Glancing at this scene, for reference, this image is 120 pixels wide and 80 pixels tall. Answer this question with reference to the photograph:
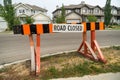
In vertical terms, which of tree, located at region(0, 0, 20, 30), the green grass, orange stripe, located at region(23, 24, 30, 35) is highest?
tree, located at region(0, 0, 20, 30)

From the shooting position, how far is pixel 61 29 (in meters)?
5.22

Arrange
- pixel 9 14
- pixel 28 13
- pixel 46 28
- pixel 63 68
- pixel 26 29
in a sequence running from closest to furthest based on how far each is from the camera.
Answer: pixel 26 29 < pixel 46 28 < pixel 63 68 < pixel 9 14 < pixel 28 13

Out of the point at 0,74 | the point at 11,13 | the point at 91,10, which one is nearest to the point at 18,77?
the point at 0,74

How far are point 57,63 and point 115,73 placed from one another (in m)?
1.61

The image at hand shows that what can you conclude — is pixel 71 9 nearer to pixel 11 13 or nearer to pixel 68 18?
pixel 68 18

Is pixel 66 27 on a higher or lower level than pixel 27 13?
lower

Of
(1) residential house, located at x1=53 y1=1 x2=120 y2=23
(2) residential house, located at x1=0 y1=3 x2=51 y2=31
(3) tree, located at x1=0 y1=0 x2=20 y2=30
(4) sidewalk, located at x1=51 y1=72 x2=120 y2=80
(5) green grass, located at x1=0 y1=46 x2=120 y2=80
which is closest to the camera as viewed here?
(4) sidewalk, located at x1=51 y1=72 x2=120 y2=80

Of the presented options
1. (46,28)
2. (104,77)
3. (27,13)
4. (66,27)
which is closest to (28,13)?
(27,13)

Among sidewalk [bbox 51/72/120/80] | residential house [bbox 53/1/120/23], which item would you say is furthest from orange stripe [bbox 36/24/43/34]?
residential house [bbox 53/1/120/23]

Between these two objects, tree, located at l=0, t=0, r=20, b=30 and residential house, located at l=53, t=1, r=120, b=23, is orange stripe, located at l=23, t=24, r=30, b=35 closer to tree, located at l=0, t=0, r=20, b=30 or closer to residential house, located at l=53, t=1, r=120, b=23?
tree, located at l=0, t=0, r=20, b=30

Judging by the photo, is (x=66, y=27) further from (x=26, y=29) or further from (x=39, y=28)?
(x=26, y=29)

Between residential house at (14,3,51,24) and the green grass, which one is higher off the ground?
residential house at (14,3,51,24)

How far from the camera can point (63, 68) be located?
17.1 ft

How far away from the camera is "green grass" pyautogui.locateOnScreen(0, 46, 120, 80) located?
486cm
